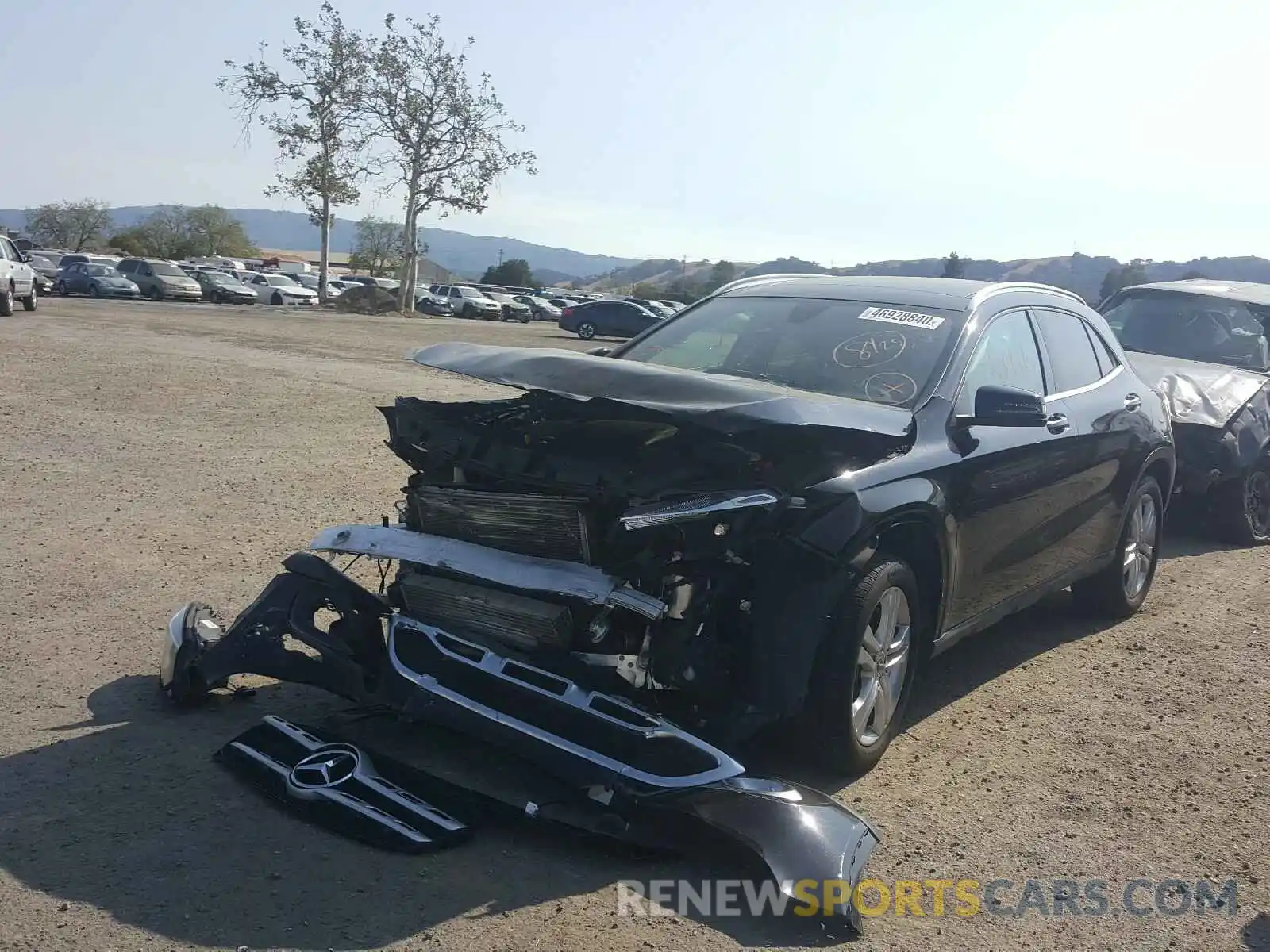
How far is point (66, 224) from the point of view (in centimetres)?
9756

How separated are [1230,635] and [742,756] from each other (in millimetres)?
3601

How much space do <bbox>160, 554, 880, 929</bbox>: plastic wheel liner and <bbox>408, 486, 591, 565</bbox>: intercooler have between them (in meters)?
0.30

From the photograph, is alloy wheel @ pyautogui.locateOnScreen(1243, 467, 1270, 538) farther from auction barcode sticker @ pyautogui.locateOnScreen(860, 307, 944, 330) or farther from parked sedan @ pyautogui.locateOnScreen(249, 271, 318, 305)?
parked sedan @ pyautogui.locateOnScreen(249, 271, 318, 305)

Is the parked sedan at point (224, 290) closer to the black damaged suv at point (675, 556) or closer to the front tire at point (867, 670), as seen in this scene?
the black damaged suv at point (675, 556)

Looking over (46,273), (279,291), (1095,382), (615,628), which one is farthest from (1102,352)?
(279,291)

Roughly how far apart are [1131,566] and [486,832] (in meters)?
4.47

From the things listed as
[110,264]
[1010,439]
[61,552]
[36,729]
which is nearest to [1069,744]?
[1010,439]

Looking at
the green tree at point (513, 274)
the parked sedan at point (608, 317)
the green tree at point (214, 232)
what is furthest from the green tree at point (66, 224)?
the parked sedan at point (608, 317)

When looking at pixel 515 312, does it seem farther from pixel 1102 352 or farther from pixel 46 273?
pixel 1102 352

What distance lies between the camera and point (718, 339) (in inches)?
216

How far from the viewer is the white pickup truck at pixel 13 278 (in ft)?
79.4

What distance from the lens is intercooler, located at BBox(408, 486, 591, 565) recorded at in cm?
394

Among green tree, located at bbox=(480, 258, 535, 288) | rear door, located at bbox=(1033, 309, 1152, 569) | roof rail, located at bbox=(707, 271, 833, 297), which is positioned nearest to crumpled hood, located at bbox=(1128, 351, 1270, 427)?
rear door, located at bbox=(1033, 309, 1152, 569)

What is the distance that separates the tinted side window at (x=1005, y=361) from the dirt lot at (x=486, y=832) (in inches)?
55.0
